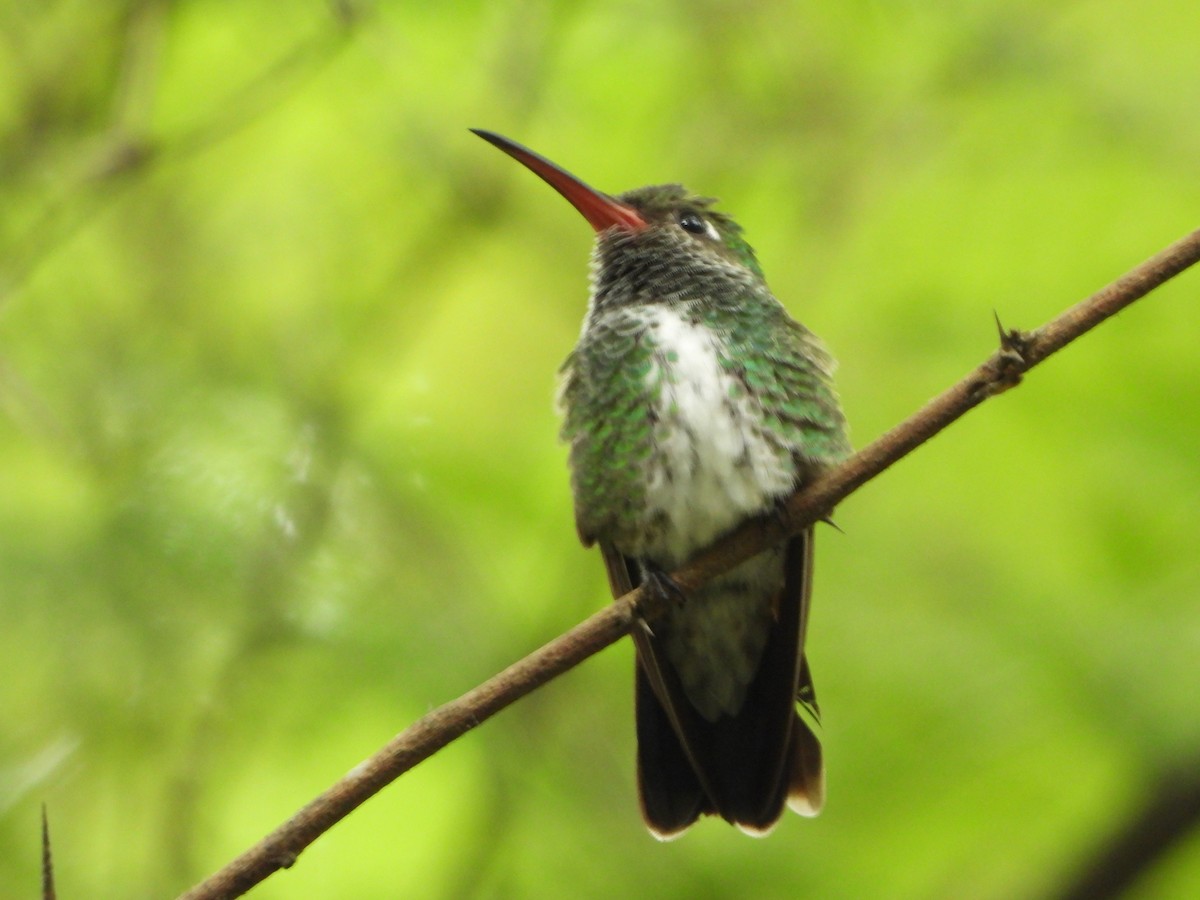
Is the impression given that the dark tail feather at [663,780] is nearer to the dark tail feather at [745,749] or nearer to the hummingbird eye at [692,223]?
the dark tail feather at [745,749]

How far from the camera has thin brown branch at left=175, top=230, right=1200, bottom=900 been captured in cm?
222

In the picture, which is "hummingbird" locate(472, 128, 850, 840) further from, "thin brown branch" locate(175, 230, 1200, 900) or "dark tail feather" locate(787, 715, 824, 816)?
"thin brown branch" locate(175, 230, 1200, 900)

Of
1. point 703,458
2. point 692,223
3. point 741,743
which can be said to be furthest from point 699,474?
point 692,223

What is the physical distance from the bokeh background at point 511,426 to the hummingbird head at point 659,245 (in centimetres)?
94

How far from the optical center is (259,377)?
16.4 feet

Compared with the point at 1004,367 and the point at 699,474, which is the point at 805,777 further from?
the point at 1004,367

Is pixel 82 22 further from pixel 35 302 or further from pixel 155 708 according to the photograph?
pixel 155 708

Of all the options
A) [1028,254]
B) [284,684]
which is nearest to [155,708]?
[284,684]

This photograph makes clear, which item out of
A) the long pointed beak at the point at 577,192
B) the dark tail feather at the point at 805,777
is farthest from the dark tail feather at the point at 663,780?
the long pointed beak at the point at 577,192

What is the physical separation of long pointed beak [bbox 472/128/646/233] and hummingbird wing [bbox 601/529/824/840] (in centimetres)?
99

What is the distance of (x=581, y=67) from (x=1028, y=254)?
1864mm

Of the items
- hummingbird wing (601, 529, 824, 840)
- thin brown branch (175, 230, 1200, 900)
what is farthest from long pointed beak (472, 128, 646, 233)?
thin brown branch (175, 230, 1200, 900)

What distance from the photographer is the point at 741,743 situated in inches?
155

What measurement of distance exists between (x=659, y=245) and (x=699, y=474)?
0.93 metres
